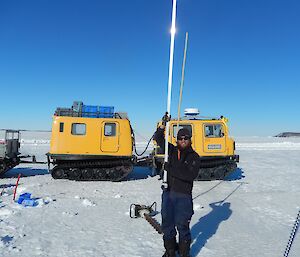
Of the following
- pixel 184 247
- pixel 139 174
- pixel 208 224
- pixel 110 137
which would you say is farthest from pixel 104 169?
pixel 184 247

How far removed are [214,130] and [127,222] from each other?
23.3 ft

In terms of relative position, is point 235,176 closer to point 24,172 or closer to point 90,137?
point 90,137

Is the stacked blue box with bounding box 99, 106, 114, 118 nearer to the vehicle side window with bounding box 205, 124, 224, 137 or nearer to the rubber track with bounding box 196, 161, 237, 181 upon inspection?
the vehicle side window with bounding box 205, 124, 224, 137

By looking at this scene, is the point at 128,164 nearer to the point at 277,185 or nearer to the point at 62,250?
the point at 277,185

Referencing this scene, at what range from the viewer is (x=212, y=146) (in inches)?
486

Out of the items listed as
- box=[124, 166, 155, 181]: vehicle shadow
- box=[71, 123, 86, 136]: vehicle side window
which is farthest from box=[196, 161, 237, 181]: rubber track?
box=[71, 123, 86, 136]: vehicle side window

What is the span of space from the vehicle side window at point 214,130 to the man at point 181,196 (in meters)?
8.16

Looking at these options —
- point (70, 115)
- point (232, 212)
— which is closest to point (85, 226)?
point (232, 212)

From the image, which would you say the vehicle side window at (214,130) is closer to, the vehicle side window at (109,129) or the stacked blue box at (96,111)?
the vehicle side window at (109,129)

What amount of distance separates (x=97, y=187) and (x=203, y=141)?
450 cm

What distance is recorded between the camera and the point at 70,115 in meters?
12.1

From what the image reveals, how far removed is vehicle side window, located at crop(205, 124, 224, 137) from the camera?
12414mm

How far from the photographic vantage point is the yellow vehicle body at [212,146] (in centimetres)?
1220

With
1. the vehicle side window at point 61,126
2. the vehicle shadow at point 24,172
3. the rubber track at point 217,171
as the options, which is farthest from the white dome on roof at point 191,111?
the vehicle shadow at point 24,172
